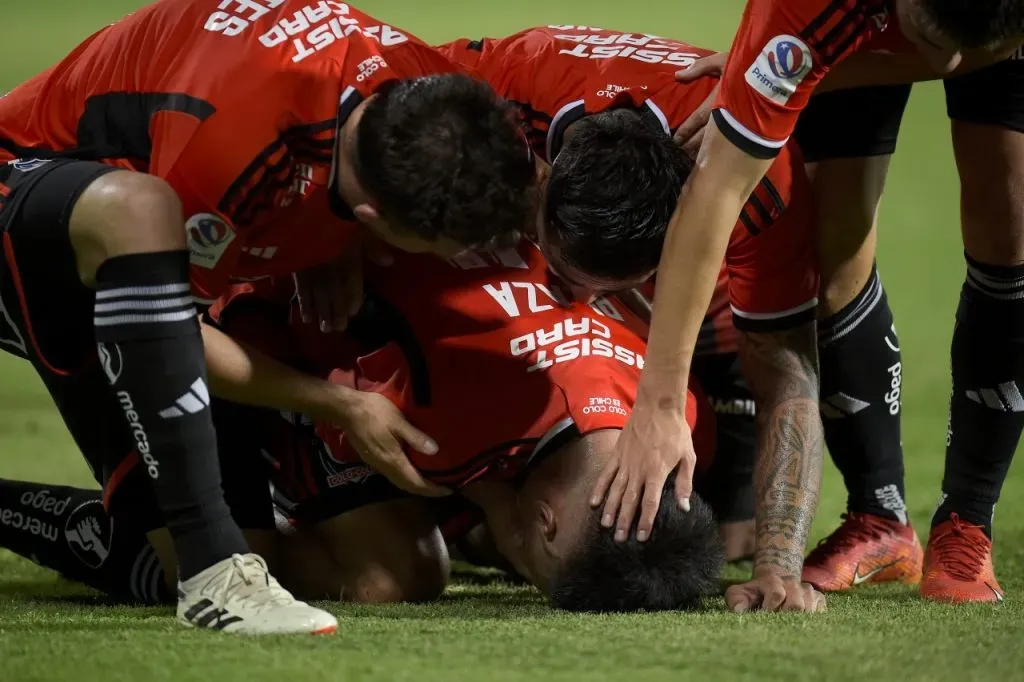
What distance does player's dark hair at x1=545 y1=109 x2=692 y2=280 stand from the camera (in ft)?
8.43

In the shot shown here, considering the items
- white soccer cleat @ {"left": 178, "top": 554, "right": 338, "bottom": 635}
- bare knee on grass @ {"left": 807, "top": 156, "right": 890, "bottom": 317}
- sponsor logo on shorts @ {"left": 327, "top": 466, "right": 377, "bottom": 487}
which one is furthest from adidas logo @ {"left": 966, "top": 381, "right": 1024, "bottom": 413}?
white soccer cleat @ {"left": 178, "top": 554, "right": 338, "bottom": 635}

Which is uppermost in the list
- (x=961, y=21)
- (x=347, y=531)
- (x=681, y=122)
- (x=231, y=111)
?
(x=961, y=21)

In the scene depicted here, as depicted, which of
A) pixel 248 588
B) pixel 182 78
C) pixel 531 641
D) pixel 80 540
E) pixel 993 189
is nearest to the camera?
pixel 531 641

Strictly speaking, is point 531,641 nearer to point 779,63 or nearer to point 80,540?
point 779,63

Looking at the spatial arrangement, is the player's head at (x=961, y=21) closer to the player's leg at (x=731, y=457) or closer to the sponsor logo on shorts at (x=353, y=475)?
the player's leg at (x=731, y=457)

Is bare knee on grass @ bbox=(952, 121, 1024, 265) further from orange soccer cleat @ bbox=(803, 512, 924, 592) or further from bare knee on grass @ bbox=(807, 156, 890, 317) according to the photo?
orange soccer cleat @ bbox=(803, 512, 924, 592)

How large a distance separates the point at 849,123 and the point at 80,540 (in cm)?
184

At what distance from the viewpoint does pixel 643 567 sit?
8.08ft

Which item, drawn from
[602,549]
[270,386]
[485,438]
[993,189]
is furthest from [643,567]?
[993,189]

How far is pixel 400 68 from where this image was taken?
2.53 meters

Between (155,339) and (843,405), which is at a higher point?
(155,339)

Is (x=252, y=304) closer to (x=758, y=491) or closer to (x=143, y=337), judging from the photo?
(x=143, y=337)

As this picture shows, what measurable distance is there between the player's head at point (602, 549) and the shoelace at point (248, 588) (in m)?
0.53

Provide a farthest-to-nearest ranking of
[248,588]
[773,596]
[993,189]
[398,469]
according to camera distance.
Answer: [993,189]
[398,469]
[773,596]
[248,588]
